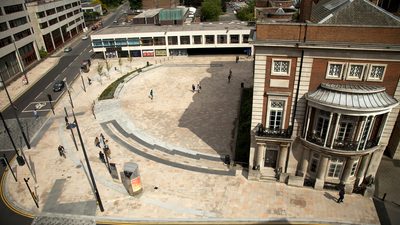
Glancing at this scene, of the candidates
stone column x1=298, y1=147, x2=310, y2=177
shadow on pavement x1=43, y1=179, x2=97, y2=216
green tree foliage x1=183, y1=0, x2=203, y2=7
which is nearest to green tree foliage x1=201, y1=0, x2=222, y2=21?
green tree foliage x1=183, y1=0, x2=203, y2=7

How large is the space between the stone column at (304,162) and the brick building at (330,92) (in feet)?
0.30

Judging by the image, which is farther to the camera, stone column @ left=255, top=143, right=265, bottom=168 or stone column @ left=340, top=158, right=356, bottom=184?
stone column @ left=255, top=143, right=265, bottom=168

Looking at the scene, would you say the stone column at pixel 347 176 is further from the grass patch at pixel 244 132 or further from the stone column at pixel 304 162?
the grass patch at pixel 244 132

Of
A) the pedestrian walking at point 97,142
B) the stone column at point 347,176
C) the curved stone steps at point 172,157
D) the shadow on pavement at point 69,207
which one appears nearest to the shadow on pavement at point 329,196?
the stone column at point 347,176

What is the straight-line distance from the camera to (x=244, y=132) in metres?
37.9

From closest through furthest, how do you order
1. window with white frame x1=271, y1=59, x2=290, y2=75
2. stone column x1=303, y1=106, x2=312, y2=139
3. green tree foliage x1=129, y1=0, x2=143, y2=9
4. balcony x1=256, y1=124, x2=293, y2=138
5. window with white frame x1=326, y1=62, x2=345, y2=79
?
1. window with white frame x1=326, y1=62, x2=345, y2=79
2. window with white frame x1=271, y1=59, x2=290, y2=75
3. stone column x1=303, y1=106, x2=312, y2=139
4. balcony x1=256, y1=124, x2=293, y2=138
5. green tree foliage x1=129, y1=0, x2=143, y2=9

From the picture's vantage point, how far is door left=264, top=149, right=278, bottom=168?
29.6m

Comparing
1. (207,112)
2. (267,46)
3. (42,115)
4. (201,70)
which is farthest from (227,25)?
(267,46)

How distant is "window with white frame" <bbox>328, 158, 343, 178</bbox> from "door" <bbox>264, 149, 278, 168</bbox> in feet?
17.0

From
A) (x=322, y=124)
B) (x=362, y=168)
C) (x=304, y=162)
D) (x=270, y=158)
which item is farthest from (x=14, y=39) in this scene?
(x=362, y=168)

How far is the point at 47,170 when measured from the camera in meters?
33.1

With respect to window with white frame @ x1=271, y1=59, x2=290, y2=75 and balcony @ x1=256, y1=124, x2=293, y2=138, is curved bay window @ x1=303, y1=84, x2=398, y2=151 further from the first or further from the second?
window with white frame @ x1=271, y1=59, x2=290, y2=75

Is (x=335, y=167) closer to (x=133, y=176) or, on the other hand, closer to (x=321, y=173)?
(x=321, y=173)

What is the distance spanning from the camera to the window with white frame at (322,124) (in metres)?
25.0
